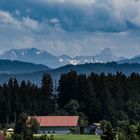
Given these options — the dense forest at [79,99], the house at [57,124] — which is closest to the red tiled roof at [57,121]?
the house at [57,124]

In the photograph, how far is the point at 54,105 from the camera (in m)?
136

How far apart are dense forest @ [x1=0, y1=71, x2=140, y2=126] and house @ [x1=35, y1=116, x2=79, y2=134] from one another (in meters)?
3.40

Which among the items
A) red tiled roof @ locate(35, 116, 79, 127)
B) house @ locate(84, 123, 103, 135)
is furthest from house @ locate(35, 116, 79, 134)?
house @ locate(84, 123, 103, 135)

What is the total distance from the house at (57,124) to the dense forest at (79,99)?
340cm

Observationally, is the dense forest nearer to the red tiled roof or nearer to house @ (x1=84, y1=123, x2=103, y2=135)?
the red tiled roof

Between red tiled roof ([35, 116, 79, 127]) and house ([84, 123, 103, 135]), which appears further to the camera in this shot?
red tiled roof ([35, 116, 79, 127])

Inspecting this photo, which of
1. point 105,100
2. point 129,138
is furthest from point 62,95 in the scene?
point 129,138

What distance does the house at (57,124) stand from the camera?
409 ft

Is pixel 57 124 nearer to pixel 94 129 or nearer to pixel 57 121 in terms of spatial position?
pixel 57 121

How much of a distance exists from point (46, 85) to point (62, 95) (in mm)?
4322

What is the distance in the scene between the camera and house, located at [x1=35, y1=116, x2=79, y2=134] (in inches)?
4913

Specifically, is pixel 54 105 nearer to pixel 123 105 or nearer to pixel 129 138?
pixel 123 105

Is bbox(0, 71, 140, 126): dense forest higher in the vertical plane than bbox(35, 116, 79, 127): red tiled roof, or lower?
higher

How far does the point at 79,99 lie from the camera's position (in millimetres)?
133125
